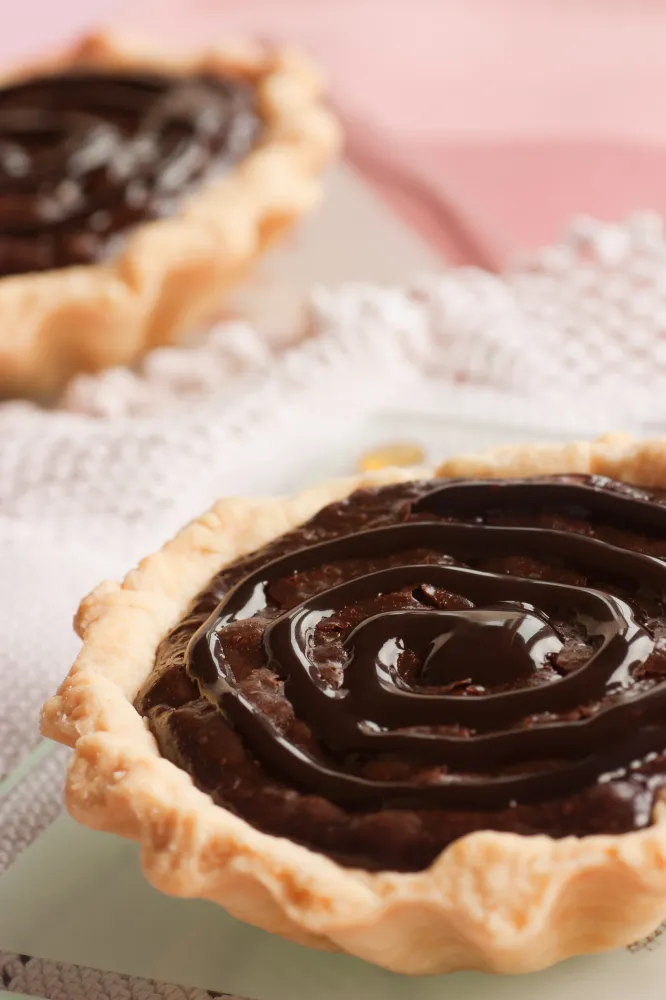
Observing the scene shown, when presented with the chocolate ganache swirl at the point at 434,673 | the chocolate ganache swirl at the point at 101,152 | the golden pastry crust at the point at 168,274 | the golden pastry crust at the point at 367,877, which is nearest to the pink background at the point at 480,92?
the golden pastry crust at the point at 168,274

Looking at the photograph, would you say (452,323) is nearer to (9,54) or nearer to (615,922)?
(615,922)

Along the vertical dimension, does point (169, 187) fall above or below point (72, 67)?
below

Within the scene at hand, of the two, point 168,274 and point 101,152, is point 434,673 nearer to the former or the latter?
point 168,274

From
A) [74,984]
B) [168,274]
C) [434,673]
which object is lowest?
[74,984]

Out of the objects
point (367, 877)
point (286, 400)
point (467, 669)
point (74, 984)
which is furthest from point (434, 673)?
point (286, 400)

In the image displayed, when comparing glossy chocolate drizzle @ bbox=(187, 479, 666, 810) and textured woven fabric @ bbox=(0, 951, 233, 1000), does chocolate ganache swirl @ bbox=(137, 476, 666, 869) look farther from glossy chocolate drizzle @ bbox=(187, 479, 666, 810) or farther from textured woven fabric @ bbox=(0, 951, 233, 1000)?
textured woven fabric @ bbox=(0, 951, 233, 1000)

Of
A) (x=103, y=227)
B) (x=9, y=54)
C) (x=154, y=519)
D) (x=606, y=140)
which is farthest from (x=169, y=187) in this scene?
(x=9, y=54)
